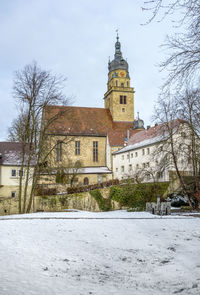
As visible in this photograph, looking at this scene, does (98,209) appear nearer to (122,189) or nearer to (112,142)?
(122,189)

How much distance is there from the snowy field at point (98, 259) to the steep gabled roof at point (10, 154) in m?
22.2

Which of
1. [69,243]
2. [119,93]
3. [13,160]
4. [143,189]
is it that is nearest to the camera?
[69,243]

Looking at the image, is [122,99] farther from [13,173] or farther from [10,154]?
[13,173]

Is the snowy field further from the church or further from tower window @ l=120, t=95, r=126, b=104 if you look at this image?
tower window @ l=120, t=95, r=126, b=104

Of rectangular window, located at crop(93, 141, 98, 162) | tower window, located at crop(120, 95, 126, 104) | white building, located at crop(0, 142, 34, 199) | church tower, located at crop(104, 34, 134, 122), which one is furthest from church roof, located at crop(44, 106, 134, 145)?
white building, located at crop(0, 142, 34, 199)

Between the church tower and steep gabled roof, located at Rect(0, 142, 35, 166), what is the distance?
26053mm

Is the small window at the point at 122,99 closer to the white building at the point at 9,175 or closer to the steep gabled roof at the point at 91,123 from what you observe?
the steep gabled roof at the point at 91,123

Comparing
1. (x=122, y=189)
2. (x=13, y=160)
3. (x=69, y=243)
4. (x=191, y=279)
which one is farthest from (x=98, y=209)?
(x=191, y=279)

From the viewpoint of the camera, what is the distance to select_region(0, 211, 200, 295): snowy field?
5520 mm

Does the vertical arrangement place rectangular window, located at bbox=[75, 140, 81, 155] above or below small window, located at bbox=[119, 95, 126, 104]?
below

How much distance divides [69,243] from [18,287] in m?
3.76

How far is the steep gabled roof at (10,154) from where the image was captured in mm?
32969

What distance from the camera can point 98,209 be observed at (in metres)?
29.7

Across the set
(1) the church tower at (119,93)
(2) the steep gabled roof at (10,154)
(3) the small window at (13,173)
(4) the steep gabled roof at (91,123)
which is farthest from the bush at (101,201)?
(1) the church tower at (119,93)
